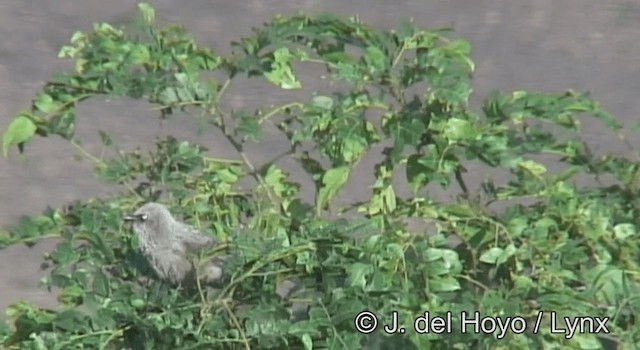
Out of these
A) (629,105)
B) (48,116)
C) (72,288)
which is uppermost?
(48,116)

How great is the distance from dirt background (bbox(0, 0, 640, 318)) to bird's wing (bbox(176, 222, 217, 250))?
2785mm

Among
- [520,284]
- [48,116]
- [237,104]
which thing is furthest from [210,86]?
[237,104]

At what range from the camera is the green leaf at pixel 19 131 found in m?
2.68

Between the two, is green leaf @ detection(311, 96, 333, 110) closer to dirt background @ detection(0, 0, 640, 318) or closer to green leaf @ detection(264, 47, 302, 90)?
green leaf @ detection(264, 47, 302, 90)

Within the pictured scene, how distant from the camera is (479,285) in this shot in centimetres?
259

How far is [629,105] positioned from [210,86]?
3.93 metres

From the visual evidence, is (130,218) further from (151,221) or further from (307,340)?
(307,340)

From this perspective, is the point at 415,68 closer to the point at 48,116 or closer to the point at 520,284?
the point at 520,284

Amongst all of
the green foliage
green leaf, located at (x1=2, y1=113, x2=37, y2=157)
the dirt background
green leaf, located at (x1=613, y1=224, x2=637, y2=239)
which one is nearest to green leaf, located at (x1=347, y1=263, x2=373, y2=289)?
the green foliage

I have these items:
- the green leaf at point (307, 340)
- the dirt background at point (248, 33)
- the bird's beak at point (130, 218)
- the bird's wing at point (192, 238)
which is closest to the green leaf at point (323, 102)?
the bird's wing at point (192, 238)

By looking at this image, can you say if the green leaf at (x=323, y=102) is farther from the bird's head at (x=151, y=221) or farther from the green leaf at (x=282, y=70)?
the bird's head at (x=151, y=221)

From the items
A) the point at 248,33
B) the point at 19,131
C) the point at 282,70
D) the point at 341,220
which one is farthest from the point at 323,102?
the point at 248,33

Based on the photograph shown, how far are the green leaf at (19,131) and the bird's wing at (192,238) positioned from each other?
34 centimetres

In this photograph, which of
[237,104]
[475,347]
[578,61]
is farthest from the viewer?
[578,61]
